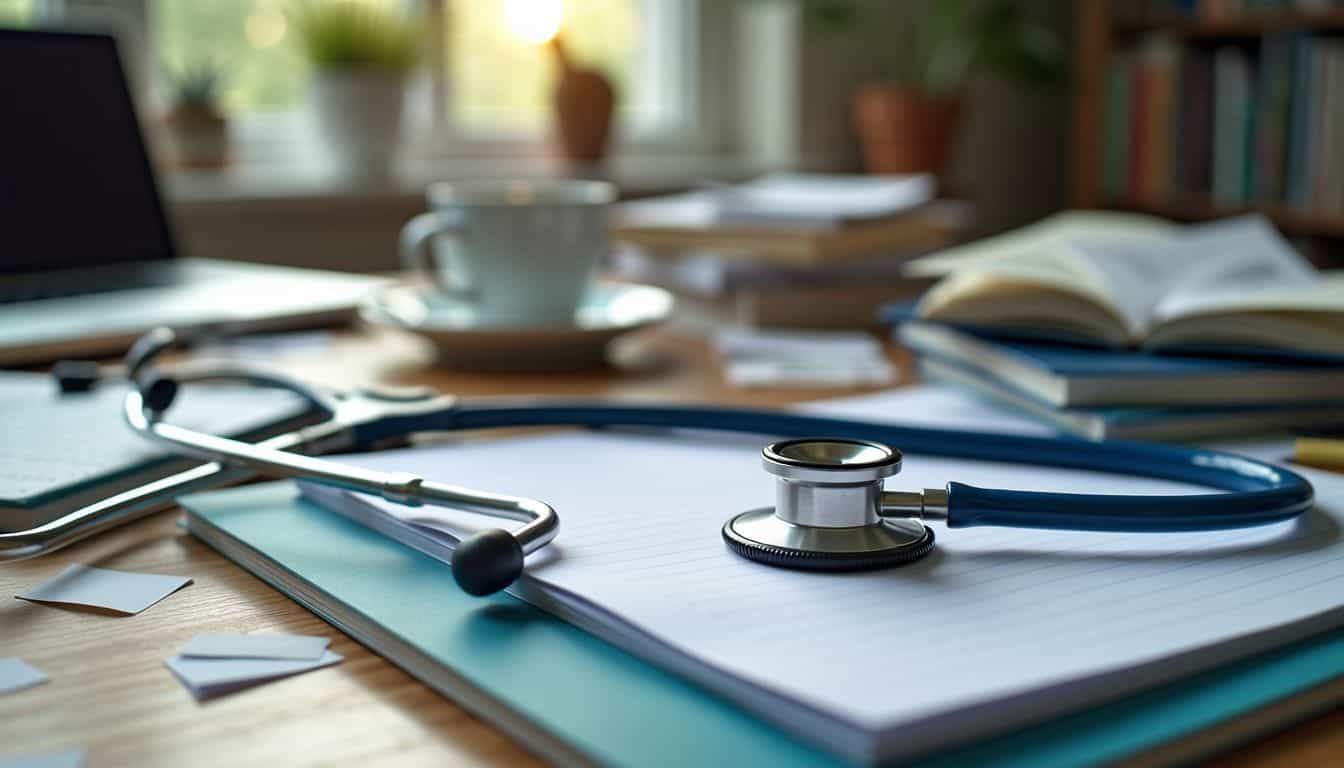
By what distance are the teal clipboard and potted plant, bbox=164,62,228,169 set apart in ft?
5.83

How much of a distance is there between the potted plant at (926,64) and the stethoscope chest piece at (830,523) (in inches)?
84.0

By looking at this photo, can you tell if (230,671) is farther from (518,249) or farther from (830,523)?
(518,249)

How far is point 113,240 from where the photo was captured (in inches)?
44.9

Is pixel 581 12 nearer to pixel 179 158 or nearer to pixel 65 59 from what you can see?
pixel 179 158

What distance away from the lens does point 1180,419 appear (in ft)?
2.12

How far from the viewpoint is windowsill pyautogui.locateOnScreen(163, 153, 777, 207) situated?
6.72 ft

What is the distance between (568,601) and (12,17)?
1.97m

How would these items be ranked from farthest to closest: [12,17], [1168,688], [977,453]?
[12,17]
[977,453]
[1168,688]

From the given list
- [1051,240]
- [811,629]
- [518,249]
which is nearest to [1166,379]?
[1051,240]

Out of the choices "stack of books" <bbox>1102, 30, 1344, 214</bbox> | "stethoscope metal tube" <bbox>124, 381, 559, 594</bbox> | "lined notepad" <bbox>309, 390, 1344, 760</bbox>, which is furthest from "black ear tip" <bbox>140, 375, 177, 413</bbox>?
"stack of books" <bbox>1102, 30, 1344, 214</bbox>

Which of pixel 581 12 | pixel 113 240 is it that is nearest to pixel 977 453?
pixel 113 240

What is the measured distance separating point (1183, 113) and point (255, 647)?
2.56 metres

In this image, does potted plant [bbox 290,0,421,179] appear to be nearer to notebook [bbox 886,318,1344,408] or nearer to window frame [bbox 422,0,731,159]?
window frame [bbox 422,0,731,159]

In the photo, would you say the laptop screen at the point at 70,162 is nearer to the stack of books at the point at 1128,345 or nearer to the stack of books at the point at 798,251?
the stack of books at the point at 798,251
